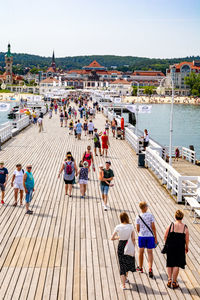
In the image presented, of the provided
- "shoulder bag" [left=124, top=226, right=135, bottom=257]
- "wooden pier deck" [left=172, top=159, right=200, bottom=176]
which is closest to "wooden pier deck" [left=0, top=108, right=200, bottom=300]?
"shoulder bag" [left=124, top=226, right=135, bottom=257]

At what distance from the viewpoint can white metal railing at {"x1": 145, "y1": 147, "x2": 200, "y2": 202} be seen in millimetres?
10989

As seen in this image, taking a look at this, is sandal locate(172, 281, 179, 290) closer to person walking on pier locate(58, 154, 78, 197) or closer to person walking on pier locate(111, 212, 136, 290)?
person walking on pier locate(111, 212, 136, 290)

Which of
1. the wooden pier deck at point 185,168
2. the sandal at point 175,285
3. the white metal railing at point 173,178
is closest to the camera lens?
the sandal at point 175,285

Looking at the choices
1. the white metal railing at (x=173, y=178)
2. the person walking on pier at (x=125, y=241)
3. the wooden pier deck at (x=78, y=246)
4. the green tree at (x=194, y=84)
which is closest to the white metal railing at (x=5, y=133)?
the wooden pier deck at (x=78, y=246)

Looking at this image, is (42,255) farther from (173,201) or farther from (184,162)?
(184,162)

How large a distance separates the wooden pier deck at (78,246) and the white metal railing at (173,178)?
1.10 ft

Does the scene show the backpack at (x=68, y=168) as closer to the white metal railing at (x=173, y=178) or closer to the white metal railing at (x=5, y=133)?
the white metal railing at (x=173, y=178)

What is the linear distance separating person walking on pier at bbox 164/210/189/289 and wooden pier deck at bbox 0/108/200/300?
510 mm

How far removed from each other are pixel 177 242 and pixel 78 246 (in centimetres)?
248

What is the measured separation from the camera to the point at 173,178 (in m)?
11.9

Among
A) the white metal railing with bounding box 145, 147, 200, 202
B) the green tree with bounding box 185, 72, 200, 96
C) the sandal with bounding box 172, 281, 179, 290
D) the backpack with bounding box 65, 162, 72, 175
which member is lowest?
the sandal with bounding box 172, 281, 179, 290

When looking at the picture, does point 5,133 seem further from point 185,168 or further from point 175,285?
point 175,285

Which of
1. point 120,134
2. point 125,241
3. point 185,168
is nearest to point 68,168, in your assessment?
point 125,241

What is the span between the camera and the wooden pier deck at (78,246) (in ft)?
19.8
